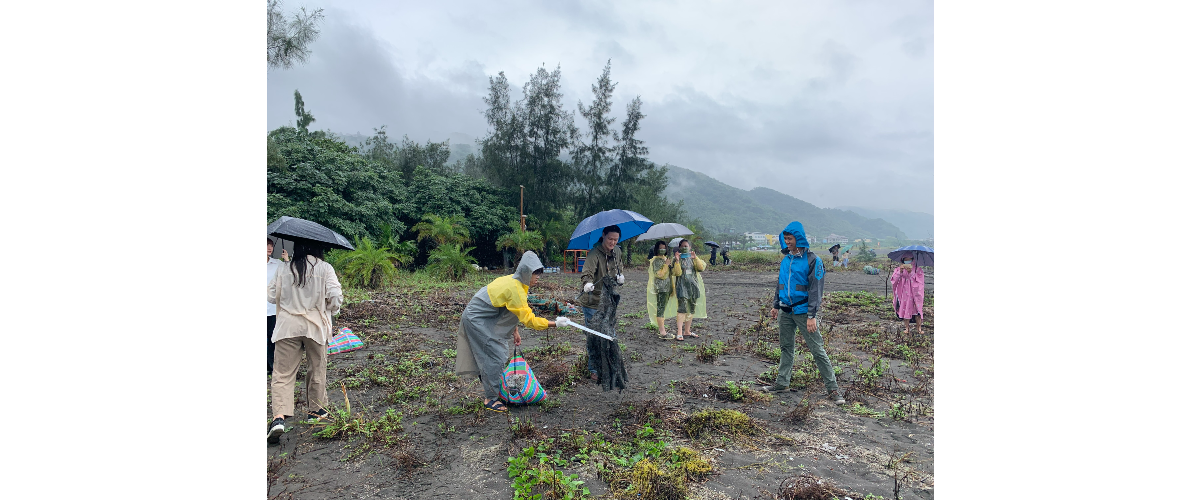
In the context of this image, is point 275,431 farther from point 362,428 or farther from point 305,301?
point 305,301

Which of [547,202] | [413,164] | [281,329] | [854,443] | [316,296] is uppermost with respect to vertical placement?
[413,164]

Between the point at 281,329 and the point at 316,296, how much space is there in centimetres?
34

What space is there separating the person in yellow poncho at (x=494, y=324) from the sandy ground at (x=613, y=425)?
1.23 feet

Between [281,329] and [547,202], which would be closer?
[281,329]

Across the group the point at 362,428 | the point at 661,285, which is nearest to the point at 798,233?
the point at 661,285

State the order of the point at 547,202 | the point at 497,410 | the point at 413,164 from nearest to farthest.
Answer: the point at 497,410, the point at 547,202, the point at 413,164

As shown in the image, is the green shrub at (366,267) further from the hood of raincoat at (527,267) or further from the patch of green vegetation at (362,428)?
the hood of raincoat at (527,267)

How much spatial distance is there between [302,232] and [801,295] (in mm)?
4375

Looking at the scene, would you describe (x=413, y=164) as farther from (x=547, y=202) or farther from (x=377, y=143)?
(x=547, y=202)

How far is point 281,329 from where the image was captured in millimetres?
3934

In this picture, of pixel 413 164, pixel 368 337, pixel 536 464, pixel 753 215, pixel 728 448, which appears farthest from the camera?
pixel 753 215

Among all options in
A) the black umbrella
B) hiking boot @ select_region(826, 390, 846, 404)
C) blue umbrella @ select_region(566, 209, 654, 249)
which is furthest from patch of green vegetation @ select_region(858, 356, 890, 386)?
the black umbrella

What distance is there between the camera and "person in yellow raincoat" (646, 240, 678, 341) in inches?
317
